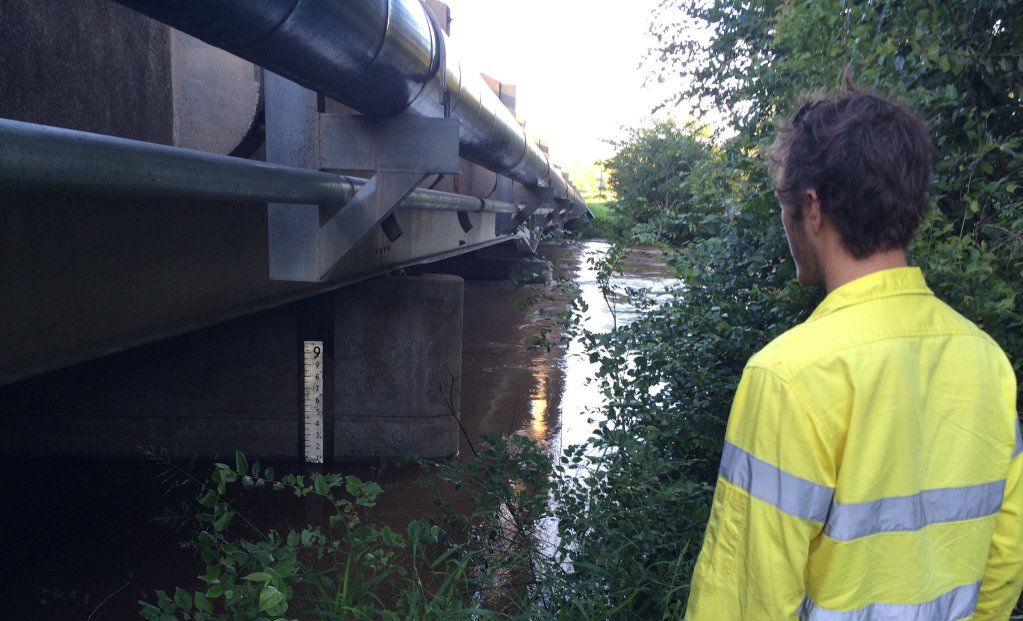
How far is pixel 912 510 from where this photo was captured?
140 cm

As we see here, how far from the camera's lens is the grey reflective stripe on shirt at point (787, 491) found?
1316mm

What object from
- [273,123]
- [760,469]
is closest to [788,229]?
[760,469]

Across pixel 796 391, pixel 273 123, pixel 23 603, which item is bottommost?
pixel 23 603

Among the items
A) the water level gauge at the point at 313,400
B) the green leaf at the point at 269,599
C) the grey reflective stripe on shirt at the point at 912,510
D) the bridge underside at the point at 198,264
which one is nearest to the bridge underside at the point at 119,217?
the bridge underside at the point at 198,264

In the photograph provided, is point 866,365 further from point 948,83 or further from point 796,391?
point 948,83

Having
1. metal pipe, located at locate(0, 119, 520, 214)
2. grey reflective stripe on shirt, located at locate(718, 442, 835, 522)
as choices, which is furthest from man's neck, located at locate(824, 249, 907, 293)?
metal pipe, located at locate(0, 119, 520, 214)

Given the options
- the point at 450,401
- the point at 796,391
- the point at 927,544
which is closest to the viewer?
the point at 796,391

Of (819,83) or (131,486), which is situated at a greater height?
(819,83)

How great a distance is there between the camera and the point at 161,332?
369cm

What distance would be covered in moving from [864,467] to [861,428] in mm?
69

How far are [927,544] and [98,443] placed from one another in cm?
668

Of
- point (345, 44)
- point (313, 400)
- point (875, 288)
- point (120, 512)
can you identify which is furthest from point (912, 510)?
point (313, 400)

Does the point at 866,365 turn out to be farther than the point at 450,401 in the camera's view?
No

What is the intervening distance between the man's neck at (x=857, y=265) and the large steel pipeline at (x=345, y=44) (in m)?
2.00
